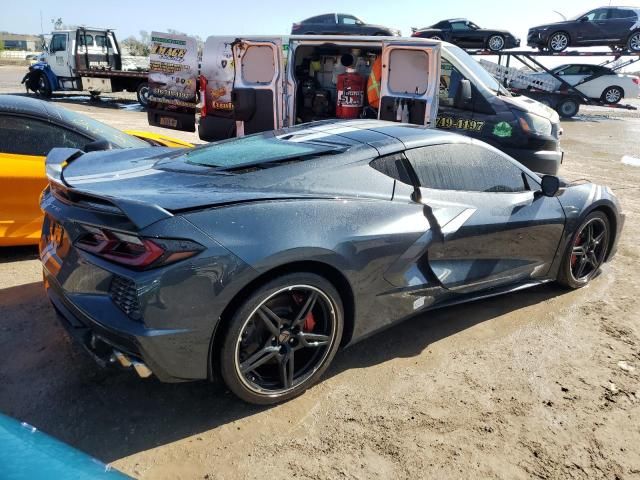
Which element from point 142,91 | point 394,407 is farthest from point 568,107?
point 394,407

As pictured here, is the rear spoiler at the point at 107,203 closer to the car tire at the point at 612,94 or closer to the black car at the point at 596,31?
the black car at the point at 596,31

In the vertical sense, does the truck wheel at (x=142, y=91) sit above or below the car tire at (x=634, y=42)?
below

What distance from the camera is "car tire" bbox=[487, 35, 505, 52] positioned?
20969mm

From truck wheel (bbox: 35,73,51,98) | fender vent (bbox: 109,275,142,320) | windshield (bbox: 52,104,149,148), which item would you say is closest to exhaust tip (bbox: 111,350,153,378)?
fender vent (bbox: 109,275,142,320)

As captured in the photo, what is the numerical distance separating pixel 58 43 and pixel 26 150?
16254 millimetres

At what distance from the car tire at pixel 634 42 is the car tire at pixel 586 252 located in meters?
19.4

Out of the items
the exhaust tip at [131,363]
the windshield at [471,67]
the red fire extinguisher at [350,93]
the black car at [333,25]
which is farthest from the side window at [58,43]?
the exhaust tip at [131,363]

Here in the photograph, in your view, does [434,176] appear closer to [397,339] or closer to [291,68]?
[397,339]

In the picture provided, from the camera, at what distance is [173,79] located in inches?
337

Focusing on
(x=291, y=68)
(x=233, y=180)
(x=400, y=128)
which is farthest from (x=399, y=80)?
(x=233, y=180)

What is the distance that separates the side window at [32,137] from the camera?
4.25m

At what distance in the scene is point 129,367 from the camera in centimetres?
238

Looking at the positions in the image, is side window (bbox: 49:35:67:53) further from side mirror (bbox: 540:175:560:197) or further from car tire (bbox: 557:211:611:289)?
car tire (bbox: 557:211:611:289)

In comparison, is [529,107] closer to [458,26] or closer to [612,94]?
[458,26]
